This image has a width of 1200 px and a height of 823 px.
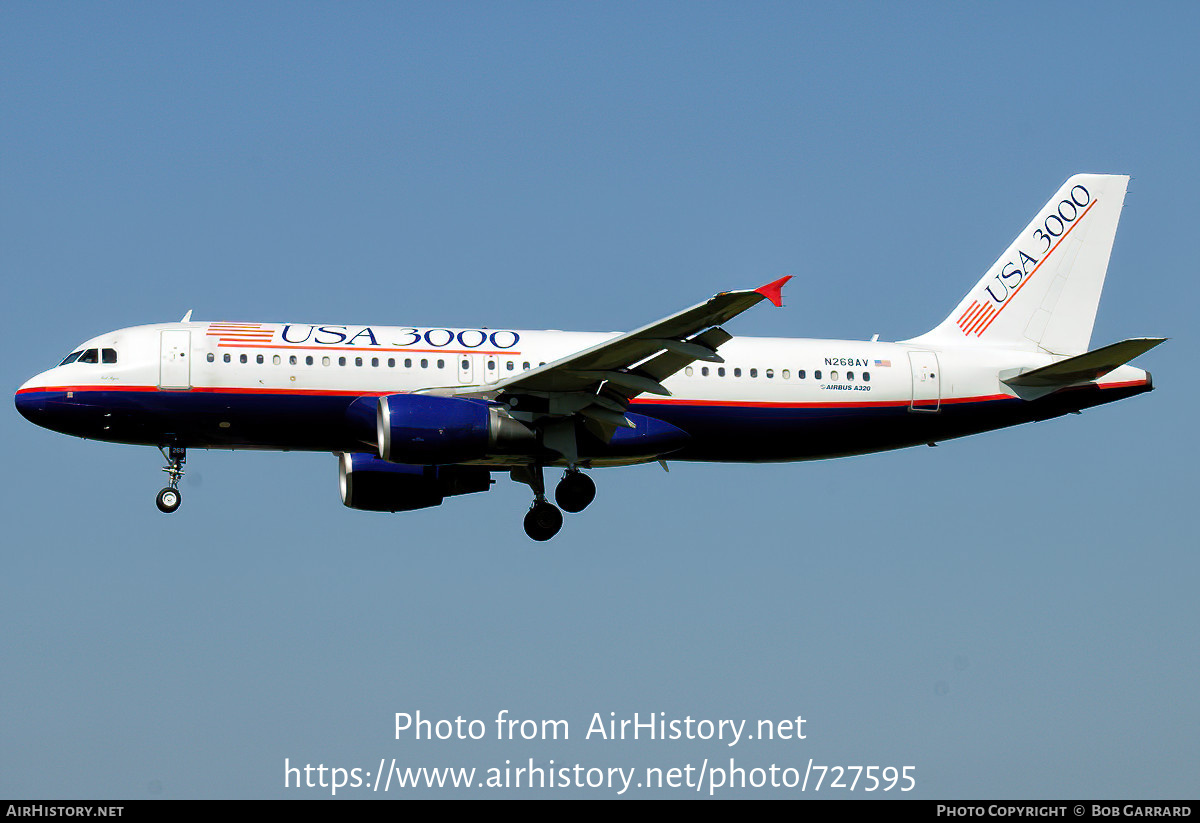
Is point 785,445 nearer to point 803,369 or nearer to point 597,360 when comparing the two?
point 803,369

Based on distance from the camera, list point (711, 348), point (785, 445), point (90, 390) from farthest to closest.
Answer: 1. point (785, 445)
2. point (90, 390)
3. point (711, 348)

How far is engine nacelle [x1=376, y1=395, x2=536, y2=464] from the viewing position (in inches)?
1303

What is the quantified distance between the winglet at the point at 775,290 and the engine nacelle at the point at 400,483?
11.3 m

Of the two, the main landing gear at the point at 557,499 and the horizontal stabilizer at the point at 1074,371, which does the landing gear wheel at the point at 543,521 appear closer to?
the main landing gear at the point at 557,499

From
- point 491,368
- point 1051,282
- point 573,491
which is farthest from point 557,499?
point 1051,282

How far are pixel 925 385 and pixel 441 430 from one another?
1178cm

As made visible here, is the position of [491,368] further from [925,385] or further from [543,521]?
[925,385]

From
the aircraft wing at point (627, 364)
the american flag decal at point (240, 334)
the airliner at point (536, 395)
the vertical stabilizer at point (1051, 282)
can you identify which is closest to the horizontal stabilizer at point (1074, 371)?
the airliner at point (536, 395)

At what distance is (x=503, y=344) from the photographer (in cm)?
3641

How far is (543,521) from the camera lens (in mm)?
36938

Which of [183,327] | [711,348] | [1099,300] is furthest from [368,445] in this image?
[1099,300]

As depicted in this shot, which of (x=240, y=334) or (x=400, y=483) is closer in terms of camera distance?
(x=240, y=334)

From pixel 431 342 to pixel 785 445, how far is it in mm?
8334

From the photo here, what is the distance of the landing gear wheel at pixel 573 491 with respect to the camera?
120 feet
